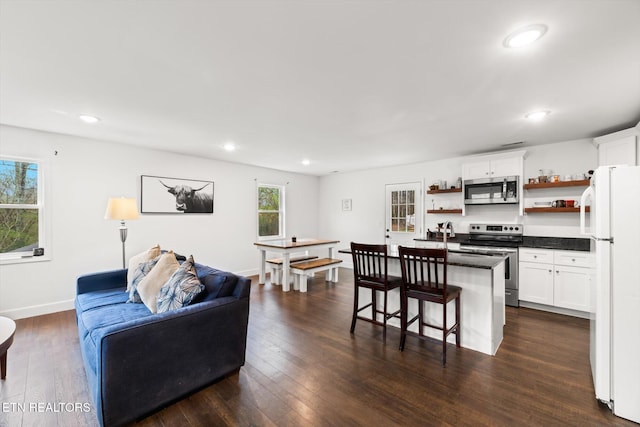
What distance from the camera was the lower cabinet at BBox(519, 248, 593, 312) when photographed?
3520 millimetres

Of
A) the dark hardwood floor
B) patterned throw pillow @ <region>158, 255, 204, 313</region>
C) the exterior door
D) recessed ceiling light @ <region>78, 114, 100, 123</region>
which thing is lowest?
the dark hardwood floor

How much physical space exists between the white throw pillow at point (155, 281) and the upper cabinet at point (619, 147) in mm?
5288

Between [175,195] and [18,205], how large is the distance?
1.87 meters

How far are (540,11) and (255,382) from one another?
3053mm

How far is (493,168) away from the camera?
4.54m

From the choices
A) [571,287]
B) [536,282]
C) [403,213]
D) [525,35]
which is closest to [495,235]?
[536,282]

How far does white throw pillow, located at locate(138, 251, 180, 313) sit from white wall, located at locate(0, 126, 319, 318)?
213 centimetres

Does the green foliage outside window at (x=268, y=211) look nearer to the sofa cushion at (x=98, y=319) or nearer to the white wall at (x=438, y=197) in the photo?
the white wall at (x=438, y=197)

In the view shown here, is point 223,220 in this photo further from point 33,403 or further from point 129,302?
point 33,403

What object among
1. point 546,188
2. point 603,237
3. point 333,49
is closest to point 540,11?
point 333,49

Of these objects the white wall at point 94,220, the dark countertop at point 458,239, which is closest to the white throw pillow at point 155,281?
the white wall at point 94,220

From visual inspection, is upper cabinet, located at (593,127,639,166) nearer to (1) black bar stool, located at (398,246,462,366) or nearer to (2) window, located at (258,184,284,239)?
(1) black bar stool, located at (398,246,462,366)

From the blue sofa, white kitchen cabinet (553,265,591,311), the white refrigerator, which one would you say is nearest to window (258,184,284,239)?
the blue sofa

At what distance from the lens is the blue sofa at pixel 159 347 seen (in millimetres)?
1675
